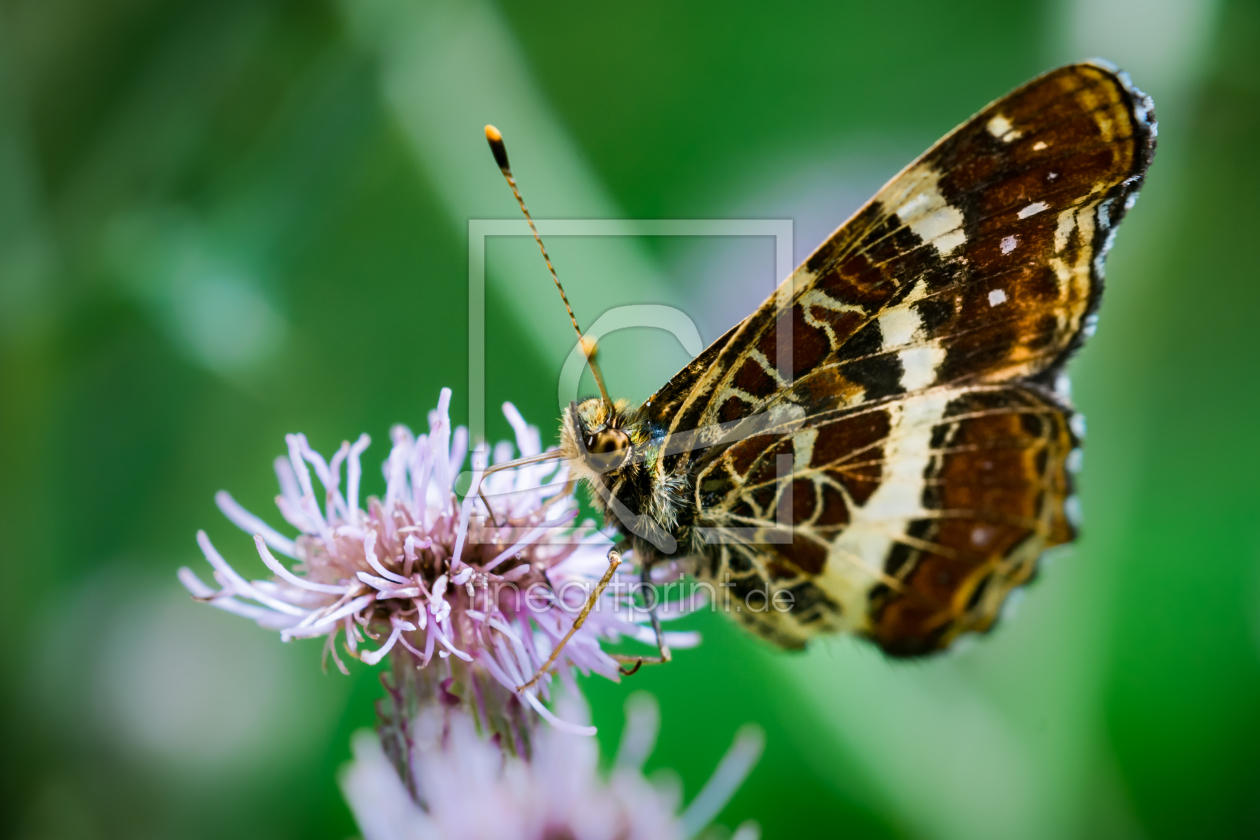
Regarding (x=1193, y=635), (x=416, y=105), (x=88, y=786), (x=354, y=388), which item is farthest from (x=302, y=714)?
(x=1193, y=635)

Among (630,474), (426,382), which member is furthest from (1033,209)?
(426,382)

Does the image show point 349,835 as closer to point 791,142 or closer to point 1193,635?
point 1193,635

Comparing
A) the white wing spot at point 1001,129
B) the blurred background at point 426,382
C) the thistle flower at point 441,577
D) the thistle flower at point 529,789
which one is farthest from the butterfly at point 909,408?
the blurred background at point 426,382

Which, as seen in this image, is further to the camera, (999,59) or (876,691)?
(999,59)

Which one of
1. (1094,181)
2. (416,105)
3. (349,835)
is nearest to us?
Result: (1094,181)

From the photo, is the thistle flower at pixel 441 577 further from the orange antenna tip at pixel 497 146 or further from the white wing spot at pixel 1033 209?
the white wing spot at pixel 1033 209

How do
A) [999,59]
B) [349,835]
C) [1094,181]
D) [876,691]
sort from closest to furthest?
[1094,181] → [349,835] → [876,691] → [999,59]
